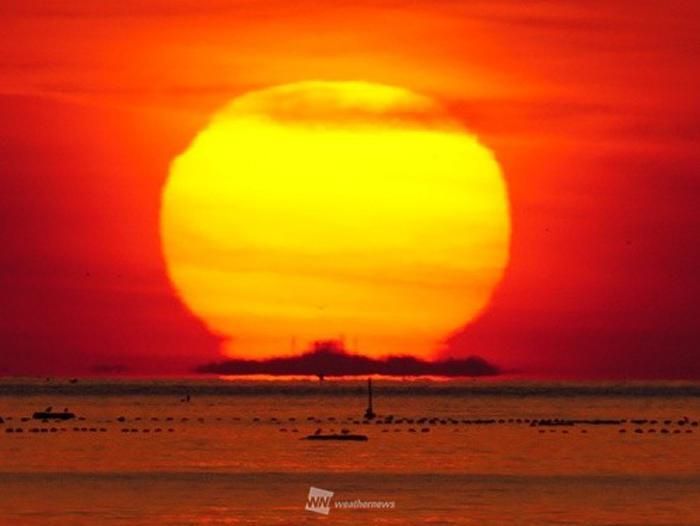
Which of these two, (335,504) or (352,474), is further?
(352,474)

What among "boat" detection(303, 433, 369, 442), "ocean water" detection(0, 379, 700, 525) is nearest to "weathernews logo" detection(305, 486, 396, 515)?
"ocean water" detection(0, 379, 700, 525)

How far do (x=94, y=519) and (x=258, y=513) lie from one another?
5.50 m

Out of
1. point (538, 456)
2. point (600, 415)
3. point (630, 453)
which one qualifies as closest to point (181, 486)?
point (538, 456)

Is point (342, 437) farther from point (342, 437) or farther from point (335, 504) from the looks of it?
point (335, 504)

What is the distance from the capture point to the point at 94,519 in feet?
197

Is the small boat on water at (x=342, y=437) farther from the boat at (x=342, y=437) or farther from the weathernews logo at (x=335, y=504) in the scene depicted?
the weathernews logo at (x=335, y=504)

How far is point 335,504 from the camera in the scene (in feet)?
212

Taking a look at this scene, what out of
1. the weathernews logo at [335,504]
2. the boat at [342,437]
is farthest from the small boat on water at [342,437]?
the weathernews logo at [335,504]

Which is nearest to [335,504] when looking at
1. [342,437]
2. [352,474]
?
[352,474]

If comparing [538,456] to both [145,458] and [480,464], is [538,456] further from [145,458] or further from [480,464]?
[145,458]

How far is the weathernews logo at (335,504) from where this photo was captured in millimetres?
63219

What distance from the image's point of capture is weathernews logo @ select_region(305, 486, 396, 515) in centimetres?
6322

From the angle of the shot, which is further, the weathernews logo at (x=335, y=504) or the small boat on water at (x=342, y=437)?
the small boat on water at (x=342, y=437)

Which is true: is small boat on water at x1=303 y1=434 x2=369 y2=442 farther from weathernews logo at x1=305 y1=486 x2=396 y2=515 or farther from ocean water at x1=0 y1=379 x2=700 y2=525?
weathernews logo at x1=305 y1=486 x2=396 y2=515
